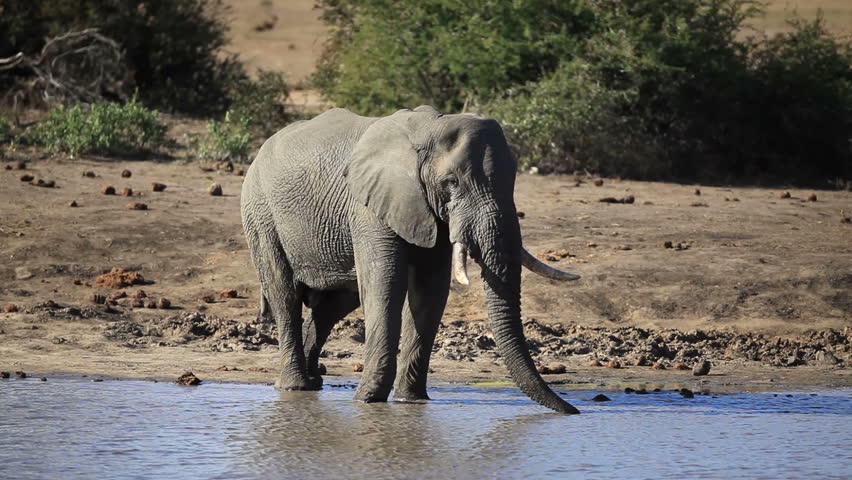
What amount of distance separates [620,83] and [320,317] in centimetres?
1069

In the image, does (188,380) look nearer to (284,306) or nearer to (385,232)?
(284,306)

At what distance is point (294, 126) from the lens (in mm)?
9391

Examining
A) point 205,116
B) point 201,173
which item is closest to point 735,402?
point 201,173

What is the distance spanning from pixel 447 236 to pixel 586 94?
1099 cm

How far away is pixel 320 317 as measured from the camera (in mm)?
9508

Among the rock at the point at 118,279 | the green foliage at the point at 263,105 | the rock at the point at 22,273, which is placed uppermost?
the green foliage at the point at 263,105

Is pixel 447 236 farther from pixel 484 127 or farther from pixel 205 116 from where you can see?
pixel 205 116

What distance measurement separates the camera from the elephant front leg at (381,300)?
801 cm

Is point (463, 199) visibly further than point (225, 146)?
No

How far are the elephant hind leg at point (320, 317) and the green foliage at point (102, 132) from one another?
26.7ft

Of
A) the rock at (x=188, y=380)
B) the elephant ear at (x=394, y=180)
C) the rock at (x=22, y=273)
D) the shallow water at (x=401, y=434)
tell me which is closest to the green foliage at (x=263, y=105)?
the rock at (x=22, y=273)

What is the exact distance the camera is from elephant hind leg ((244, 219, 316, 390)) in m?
9.14

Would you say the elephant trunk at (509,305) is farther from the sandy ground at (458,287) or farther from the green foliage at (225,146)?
the green foliage at (225,146)

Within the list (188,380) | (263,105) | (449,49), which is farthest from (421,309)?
(263,105)
